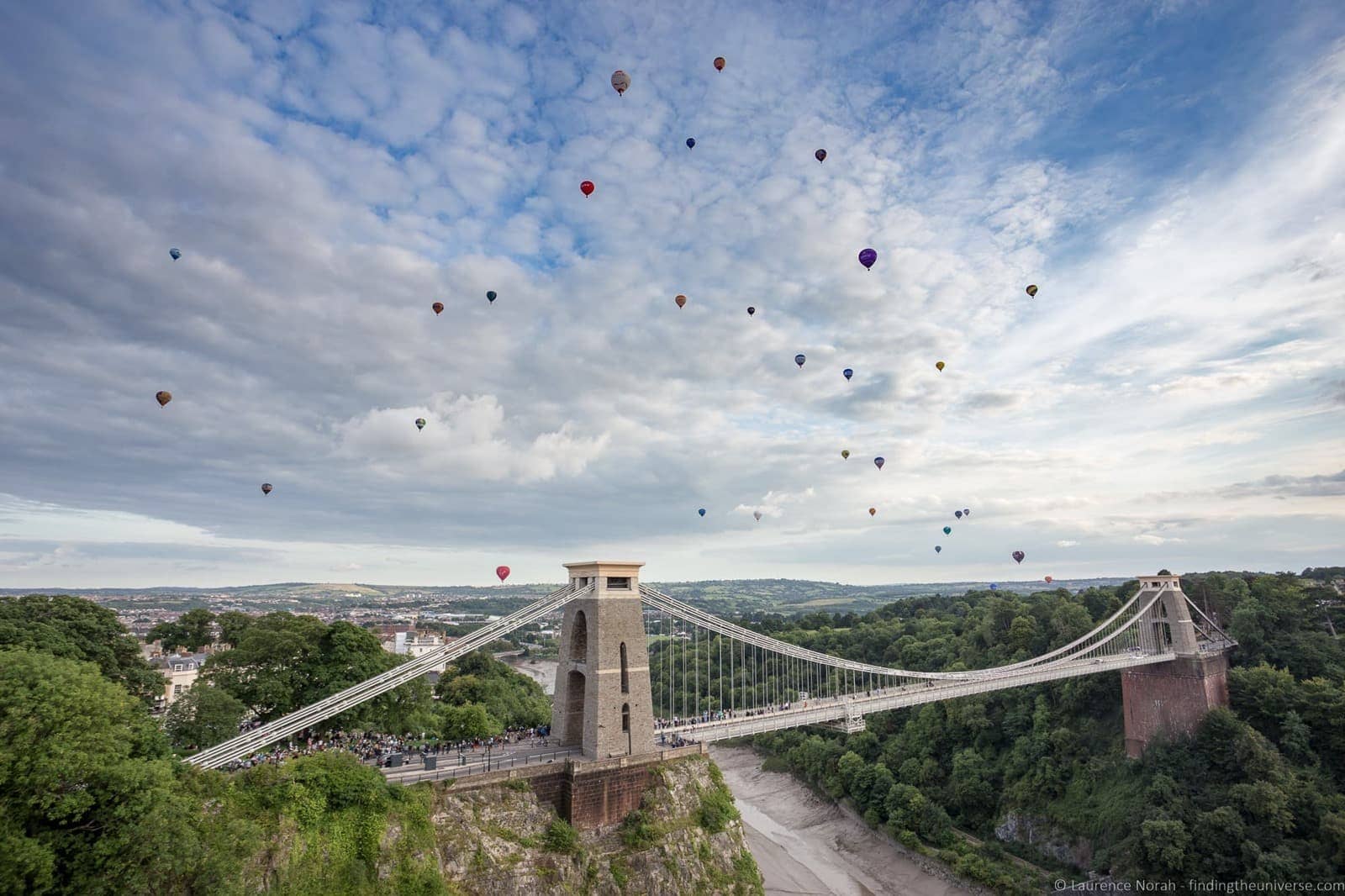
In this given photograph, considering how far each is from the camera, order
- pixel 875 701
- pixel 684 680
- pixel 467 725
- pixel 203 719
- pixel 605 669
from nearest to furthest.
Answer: pixel 203 719 < pixel 605 669 < pixel 467 725 < pixel 875 701 < pixel 684 680

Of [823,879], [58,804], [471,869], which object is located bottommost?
[823,879]

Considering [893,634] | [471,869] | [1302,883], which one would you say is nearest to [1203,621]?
[1302,883]

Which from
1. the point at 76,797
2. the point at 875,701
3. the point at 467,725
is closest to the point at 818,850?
the point at 875,701

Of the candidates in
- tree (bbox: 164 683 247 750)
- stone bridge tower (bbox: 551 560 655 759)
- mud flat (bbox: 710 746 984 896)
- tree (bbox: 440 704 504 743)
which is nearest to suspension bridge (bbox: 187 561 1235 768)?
stone bridge tower (bbox: 551 560 655 759)

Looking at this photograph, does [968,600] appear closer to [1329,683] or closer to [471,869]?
[1329,683]

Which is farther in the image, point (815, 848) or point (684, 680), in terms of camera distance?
point (815, 848)

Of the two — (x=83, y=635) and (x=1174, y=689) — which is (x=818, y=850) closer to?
(x=1174, y=689)
